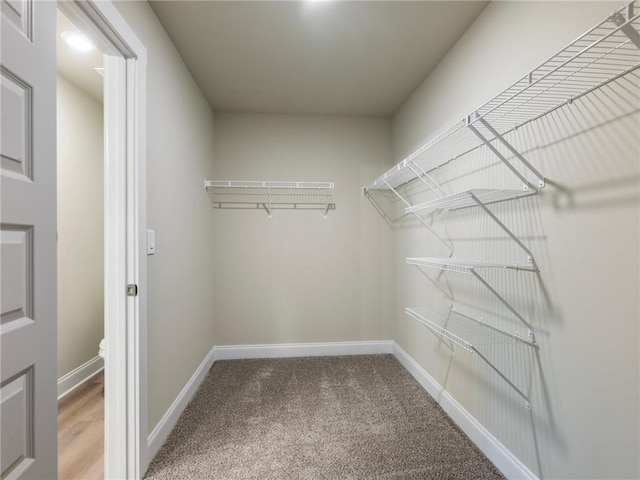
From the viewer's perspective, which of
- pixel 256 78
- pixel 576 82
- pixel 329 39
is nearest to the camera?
pixel 576 82

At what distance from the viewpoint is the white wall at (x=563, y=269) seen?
35.2 inches

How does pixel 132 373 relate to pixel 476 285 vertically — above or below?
below

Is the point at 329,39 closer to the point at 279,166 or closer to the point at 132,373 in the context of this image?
the point at 279,166

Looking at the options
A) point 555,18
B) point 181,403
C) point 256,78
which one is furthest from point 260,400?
point 555,18

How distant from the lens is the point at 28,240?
70 cm

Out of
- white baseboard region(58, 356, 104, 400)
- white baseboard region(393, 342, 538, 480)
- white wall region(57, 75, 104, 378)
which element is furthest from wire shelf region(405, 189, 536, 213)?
white baseboard region(58, 356, 104, 400)

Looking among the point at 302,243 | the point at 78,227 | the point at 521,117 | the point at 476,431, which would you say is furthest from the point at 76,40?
the point at 476,431

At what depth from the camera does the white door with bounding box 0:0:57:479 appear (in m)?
0.64

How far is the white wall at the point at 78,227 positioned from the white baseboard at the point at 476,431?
269 centimetres

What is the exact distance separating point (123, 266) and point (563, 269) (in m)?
1.86

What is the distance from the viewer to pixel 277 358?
266cm

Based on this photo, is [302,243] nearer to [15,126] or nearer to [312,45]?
[312,45]

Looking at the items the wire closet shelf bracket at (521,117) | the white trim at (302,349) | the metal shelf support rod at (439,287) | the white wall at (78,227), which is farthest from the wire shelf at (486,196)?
the white wall at (78,227)

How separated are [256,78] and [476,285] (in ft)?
6.76
